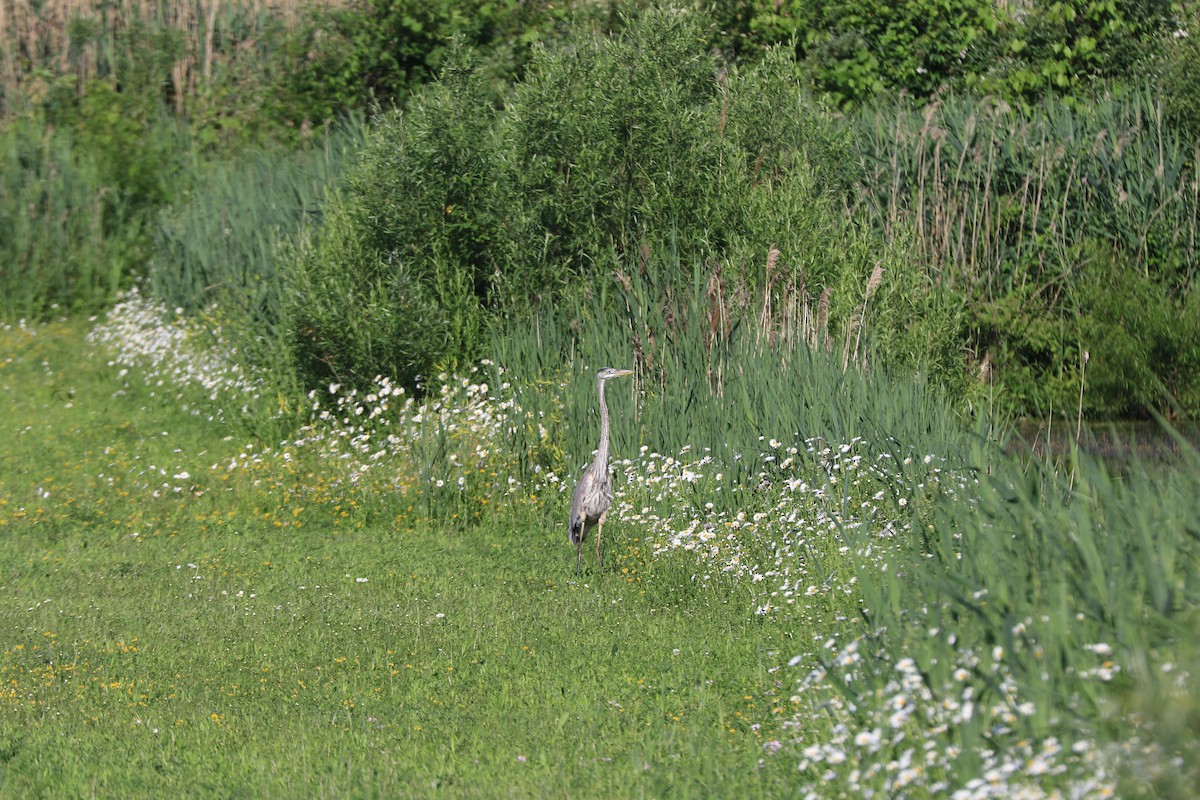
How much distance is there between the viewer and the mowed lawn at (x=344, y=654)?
22.3ft

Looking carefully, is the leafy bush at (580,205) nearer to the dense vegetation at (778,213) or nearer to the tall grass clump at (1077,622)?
the dense vegetation at (778,213)

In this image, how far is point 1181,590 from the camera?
537 centimetres

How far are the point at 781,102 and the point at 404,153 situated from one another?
3920 mm

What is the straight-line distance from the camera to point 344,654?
348 inches

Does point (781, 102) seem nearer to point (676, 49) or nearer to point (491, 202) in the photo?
point (676, 49)

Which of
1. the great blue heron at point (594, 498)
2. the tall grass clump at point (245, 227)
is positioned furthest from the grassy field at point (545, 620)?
the tall grass clump at point (245, 227)

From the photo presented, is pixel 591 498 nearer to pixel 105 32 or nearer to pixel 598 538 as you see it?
pixel 598 538

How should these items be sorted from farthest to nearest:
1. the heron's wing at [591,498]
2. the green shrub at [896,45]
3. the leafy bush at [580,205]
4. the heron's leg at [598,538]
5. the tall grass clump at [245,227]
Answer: the green shrub at [896,45], the tall grass clump at [245,227], the leafy bush at [580,205], the heron's leg at [598,538], the heron's wing at [591,498]

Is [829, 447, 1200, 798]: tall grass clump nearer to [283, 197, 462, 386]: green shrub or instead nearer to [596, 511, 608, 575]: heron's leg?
[596, 511, 608, 575]: heron's leg

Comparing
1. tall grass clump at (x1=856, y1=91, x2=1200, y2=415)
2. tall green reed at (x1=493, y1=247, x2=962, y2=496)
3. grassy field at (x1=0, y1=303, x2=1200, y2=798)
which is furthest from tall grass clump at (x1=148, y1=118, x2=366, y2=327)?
tall grass clump at (x1=856, y1=91, x2=1200, y2=415)

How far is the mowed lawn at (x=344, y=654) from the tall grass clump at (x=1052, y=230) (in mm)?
6109

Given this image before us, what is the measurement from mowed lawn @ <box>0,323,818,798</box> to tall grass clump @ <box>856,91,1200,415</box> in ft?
20.0

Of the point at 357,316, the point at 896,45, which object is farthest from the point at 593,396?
the point at 896,45

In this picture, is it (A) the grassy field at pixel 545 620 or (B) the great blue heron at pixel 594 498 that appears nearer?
(A) the grassy field at pixel 545 620
